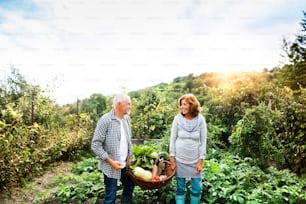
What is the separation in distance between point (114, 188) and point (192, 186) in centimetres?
82

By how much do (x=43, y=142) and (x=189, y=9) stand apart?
3234 millimetres

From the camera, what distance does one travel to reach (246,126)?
17.1ft

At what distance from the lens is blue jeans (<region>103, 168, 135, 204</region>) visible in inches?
130

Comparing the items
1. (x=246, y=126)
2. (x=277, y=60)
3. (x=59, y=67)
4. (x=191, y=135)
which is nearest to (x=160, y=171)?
(x=191, y=135)

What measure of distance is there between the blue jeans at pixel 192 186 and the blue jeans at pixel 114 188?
0.48m

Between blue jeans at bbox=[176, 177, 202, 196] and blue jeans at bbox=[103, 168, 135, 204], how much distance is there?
476 mm

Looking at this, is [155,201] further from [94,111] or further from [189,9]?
[94,111]

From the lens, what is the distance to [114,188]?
10.9ft

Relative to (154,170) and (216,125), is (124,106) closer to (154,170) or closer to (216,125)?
(154,170)

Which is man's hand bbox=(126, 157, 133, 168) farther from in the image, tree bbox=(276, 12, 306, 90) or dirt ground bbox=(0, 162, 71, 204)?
tree bbox=(276, 12, 306, 90)

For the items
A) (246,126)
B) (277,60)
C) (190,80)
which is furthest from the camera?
(190,80)

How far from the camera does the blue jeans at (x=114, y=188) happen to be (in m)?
3.29

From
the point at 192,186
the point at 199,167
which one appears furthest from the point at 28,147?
the point at 199,167

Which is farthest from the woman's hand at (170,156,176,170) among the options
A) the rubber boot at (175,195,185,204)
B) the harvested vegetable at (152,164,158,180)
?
the rubber boot at (175,195,185,204)
